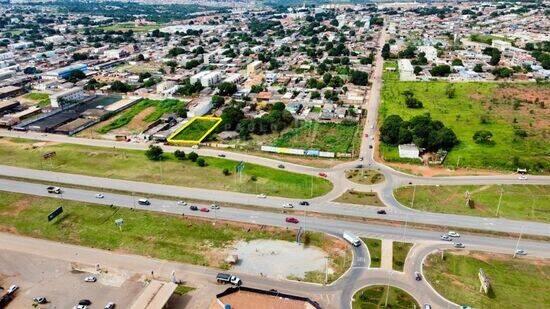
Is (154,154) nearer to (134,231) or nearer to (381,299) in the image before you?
(134,231)

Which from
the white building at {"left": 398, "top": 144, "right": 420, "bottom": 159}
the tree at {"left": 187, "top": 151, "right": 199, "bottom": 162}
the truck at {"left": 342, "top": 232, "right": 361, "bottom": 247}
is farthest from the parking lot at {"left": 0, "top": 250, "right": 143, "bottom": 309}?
the white building at {"left": 398, "top": 144, "right": 420, "bottom": 159}

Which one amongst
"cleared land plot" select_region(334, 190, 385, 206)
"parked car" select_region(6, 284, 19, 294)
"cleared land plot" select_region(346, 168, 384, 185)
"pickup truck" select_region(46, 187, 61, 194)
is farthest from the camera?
"cleared land plot" select_region(346, 168, 384, 185)

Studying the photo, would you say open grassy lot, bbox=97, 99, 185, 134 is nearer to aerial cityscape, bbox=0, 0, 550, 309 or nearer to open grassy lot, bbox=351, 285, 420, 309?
aerial cityscape, bbox=0, 0, 550, 309

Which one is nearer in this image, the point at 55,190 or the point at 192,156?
the point at 55,190

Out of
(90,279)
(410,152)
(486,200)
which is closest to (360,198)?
(486,200)

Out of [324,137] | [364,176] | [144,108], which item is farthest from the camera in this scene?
[144,108]

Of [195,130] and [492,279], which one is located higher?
[195,130]
